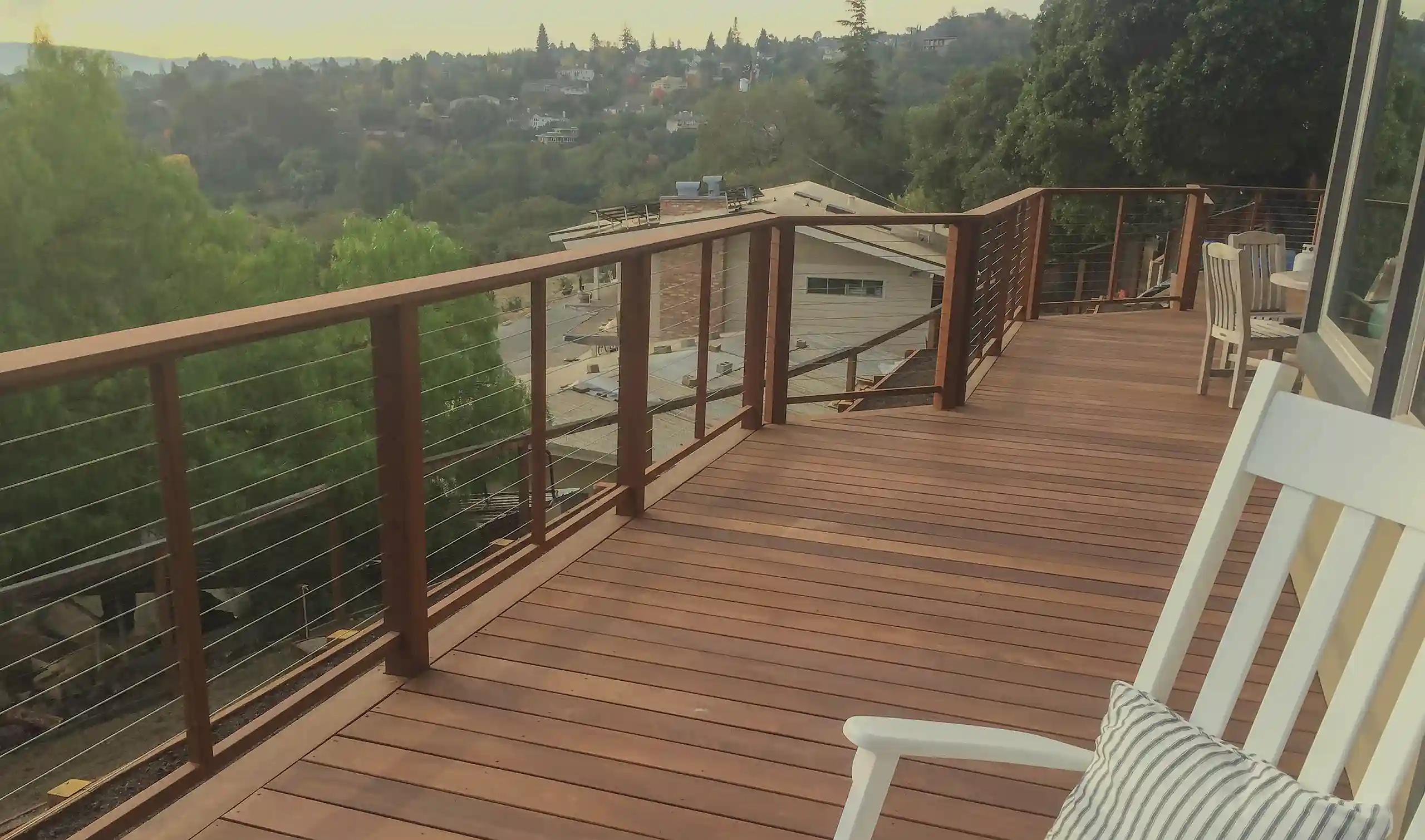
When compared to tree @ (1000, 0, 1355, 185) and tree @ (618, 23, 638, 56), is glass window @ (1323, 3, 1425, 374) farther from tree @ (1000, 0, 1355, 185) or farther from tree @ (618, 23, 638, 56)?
tree @ (618, 23, 638, 56)

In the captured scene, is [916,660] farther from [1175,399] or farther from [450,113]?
[450,113]

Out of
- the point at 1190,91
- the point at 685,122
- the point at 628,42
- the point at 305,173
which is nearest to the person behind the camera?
the point at 1190,91

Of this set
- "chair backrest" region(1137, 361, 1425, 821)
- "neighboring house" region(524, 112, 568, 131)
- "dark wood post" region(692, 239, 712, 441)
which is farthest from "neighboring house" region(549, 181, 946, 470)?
"chair backrest" region(1137, 361, 1425, 821)

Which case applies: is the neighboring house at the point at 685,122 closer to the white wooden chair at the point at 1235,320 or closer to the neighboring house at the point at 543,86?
the neighboring house at the point at 543,86

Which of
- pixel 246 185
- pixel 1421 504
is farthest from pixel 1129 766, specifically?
pixel 246 185

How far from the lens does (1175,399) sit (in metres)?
5.69

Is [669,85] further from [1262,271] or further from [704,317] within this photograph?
[704,317]

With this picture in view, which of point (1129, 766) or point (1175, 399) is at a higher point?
point (1129, 766)

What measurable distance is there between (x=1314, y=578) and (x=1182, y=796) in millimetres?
355

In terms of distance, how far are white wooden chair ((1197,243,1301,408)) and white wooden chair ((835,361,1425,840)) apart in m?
4.24

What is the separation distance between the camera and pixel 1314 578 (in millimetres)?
1342

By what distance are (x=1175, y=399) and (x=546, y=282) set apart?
418 cm

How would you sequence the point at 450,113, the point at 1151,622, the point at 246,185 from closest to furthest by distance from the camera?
the point at 1151,622, the point at 246,185, the point at 450,113

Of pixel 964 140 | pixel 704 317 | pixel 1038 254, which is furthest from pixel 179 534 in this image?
pixel 964 140
